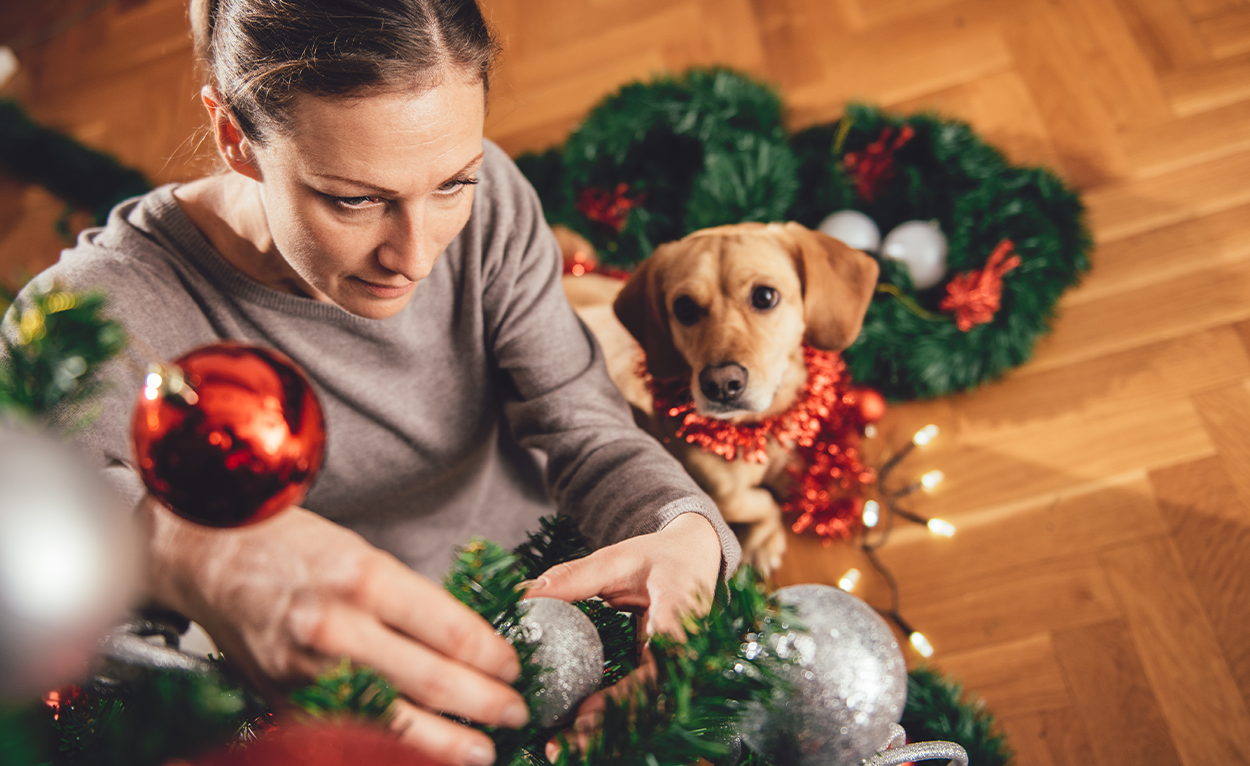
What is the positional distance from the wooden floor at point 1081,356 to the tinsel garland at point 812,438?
94mm

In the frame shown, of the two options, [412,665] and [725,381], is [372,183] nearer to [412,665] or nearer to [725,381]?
[412,665]

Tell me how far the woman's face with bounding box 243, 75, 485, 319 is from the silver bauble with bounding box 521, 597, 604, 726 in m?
0.40

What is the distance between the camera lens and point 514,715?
389 mm

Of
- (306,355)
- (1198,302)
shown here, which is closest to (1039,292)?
(1198,302)

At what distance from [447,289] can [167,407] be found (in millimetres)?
673

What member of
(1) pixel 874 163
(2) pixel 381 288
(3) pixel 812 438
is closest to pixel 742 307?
(3) pixel 812 438

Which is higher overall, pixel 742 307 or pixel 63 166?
pixel 63 166

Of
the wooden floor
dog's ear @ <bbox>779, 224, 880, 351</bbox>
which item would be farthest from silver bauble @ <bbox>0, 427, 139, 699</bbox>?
dog's ear @ <bbox>779, 224, 880, 351</bbox>

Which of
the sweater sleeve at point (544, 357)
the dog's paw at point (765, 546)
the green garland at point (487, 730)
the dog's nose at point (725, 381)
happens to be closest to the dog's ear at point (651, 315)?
the dog's nose at point (725, 381)

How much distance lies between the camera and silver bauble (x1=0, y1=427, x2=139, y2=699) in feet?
0.86

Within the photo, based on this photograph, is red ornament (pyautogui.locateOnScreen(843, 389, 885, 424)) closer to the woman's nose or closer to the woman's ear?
the woman's nose

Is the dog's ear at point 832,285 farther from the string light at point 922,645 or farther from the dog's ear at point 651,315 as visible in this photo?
the string light at point 922,645

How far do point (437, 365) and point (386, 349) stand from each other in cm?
8

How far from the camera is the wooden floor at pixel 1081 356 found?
127cm
